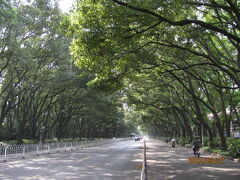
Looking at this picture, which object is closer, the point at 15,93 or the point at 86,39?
the point at 86,39

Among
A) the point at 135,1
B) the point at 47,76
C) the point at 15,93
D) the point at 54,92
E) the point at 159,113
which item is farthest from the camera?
the point at 159,113

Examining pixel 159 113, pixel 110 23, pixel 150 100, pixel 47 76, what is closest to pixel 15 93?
pixel 47 76

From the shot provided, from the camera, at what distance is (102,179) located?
1038 cm

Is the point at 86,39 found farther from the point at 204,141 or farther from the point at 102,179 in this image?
the point at 204,141

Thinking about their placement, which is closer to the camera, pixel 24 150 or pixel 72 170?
pixel 72 170

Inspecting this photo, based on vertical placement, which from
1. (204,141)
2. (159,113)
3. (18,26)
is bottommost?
(204,141)

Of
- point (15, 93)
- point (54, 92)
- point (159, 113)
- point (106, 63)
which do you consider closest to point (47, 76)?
point (15, 93)

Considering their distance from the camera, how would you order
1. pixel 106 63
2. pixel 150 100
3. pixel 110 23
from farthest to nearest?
pixel 150 100 < pixel 106 63 < pixel 110 23

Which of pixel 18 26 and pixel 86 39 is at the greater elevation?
pixel 18 26

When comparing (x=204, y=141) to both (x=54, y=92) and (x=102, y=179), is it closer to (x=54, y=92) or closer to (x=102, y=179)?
(x=54, y=92)

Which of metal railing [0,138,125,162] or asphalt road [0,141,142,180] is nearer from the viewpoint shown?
asphalt road [0,141,142,180]

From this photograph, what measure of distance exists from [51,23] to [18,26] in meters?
3.33

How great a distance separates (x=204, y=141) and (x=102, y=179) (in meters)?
26.0

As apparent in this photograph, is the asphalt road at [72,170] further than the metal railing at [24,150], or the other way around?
the metal railing at [24,150]
